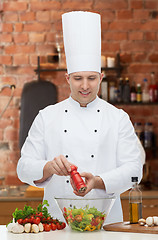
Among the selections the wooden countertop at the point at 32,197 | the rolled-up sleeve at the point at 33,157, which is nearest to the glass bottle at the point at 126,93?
the wooden countertop at the point at 32,197

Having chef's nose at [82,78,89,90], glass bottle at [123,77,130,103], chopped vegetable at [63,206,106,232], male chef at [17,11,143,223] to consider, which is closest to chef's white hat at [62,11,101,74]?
male chef at [17,11,143,223]

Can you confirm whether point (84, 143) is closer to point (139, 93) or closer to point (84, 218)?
point (84, 218)

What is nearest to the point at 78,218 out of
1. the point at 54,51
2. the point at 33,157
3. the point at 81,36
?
the point at 33,157

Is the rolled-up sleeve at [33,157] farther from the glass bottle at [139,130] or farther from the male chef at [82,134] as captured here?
the glass bottle at [139,130]

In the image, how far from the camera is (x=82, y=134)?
2328 mm

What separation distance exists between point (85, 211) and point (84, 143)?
56 cm

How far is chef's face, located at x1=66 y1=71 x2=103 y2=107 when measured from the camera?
2195 millimetres

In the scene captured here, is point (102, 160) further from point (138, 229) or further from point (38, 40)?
point (38, 40)

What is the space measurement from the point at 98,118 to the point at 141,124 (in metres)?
2.19

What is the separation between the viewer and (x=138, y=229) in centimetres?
182

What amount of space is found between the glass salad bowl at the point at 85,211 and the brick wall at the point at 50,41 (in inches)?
108

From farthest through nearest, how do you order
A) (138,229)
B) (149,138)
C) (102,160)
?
1. (149,138)
2. (102,160)
3. (138,229)

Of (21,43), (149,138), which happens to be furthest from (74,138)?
(21,43)

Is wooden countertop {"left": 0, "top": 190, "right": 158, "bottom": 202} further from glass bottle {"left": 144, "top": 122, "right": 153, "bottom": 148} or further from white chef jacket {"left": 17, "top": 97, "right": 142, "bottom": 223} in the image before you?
white chef jacket {"left": 17, "top": 97, "right": 142, "bottom": 223}
